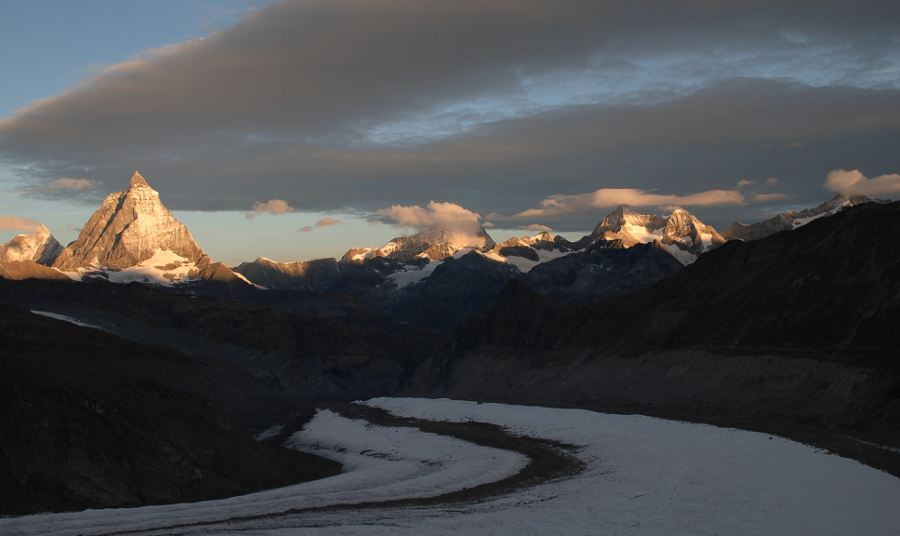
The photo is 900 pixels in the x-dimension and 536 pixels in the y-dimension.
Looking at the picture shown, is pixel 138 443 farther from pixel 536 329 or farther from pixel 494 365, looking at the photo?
pixel 536 329

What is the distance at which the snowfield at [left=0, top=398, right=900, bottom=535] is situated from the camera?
23.2 meters

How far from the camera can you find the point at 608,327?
327ft

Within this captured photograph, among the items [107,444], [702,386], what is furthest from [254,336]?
[107,444]

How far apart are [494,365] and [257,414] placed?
39.9 metres

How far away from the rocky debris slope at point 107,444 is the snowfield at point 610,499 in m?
2.87

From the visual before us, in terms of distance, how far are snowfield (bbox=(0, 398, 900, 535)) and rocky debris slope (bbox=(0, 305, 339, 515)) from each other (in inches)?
113

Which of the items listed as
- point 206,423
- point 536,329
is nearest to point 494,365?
point 536,329

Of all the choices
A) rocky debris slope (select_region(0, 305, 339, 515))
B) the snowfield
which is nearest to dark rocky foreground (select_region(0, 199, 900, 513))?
rocky debris slope (select_region(0, 305, 339, 515))

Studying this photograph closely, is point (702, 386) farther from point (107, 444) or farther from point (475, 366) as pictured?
point (107, 444)

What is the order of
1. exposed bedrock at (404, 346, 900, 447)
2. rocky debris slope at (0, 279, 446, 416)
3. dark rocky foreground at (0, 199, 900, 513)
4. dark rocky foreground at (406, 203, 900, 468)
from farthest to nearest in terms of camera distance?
1. rocky debris slope at (0, 279, 446, 416)
2. dark rocky foreground at (406, 203, 900, 468)
3. exposed bedrock at (404, 346, 900, 447)
4. dark rocky foreground at (0, 199, 900, 513)

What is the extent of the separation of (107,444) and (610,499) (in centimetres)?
2212

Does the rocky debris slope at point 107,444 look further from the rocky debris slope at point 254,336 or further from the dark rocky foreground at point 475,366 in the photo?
the rocky debris slope at point 254,336

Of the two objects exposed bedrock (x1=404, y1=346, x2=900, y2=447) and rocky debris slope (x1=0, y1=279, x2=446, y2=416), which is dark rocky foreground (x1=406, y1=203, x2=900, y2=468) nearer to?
exposed bedrock (x1=404, y1=346, x2=900, y2=447)

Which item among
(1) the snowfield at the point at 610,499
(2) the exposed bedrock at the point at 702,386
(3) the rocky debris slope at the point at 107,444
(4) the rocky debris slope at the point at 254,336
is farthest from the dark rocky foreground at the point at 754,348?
(3) the rocky debris slope at the point at 107,444
